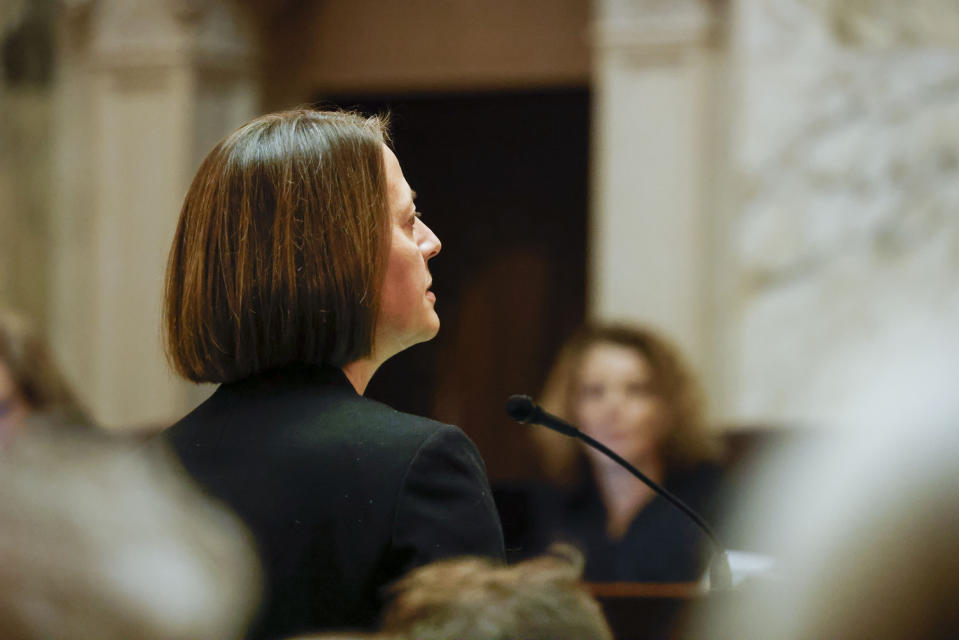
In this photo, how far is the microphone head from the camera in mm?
1904

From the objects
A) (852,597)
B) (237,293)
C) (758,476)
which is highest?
(237,293)

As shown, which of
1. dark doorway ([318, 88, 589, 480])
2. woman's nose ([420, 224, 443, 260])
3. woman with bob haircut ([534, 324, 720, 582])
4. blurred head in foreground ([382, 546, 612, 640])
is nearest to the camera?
blurred head in foreground ([382, 546, 612, 640])

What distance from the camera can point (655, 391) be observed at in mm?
3965

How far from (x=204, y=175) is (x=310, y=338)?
255mm

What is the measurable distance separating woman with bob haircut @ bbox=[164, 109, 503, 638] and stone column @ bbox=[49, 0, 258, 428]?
392cm

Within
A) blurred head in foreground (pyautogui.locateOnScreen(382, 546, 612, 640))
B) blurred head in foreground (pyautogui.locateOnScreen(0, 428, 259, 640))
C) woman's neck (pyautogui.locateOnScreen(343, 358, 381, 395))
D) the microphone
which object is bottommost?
the microphone

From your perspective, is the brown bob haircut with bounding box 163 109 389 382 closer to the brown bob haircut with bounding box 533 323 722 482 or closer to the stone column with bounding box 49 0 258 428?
the brown bob haircut with bounding box 533 323 722 482

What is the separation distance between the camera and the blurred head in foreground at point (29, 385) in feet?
12.0

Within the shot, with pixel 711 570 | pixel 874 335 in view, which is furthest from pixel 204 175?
pixel 874 335

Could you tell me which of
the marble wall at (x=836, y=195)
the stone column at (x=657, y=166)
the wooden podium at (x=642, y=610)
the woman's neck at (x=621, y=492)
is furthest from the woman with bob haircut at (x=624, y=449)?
the wooden podium at (x=642, y=610)

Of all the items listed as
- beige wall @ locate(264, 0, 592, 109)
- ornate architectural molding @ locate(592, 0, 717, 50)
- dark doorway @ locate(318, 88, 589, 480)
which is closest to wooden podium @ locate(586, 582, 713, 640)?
ornate architectural molding @ locate(592, 0, 717, 50)

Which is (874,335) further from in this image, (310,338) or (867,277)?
(310,338)

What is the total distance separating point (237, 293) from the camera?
162cm

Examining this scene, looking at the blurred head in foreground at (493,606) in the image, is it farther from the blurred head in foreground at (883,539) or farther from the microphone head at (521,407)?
the microphone head at (521,407)
